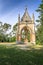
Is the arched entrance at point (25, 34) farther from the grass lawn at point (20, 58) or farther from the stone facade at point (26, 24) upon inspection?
the grass lawn at point (20, 58)

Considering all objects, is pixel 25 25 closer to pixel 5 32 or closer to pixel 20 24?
pixel 20 24

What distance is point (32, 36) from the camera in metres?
27.5

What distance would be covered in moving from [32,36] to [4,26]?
1935 cm

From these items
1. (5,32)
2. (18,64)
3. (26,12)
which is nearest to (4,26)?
(5,32)

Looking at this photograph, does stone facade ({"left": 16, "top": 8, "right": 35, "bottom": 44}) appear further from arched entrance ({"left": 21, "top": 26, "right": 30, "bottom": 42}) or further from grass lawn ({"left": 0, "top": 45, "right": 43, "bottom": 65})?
grass lawn ({"left": 0, "top": 45, "right": 43, "bottom": 65})

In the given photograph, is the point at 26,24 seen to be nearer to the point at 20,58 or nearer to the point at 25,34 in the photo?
the point at 25,34

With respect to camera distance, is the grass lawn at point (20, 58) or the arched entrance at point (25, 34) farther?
the arched entrance at point (25, 34)

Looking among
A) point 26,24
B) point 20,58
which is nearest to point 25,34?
point 26,24

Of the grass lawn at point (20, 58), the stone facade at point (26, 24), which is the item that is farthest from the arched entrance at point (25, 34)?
the grass lawn at point (20, 58)

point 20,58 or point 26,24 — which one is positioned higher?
point 26,24

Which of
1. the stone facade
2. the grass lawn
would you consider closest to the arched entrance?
the stone facade

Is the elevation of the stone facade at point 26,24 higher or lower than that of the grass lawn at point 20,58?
higher

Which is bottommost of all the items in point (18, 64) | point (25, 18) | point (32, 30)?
point (18, 64)

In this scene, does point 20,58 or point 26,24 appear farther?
point 26,24
